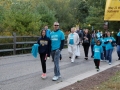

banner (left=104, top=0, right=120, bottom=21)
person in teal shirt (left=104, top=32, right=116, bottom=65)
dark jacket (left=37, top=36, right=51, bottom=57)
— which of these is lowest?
person in teal shirt (left=104, top=32, right=116, bottom=65)

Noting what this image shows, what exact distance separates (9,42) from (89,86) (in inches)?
377

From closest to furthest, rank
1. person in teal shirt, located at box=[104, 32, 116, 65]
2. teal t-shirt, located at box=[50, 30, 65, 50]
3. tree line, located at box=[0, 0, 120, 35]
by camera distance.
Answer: teal t-shirt, located at box=[50, 30, 65, 50] → person in teal shirt, located at box=[104, 32, 116, 65] → tree line, located at box=[0, 0, 120, 35]

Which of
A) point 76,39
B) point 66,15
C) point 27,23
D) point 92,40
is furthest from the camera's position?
point 66,15

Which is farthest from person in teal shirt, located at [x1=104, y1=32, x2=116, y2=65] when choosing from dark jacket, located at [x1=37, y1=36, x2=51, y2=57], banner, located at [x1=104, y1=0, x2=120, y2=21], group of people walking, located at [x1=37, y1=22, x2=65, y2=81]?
dark jacket, located at [x1=37, y1=36, x2=51, y2=57]

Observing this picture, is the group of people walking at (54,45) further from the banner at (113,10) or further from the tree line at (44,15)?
the tree line at (44,15)

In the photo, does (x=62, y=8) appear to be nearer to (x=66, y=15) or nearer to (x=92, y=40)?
(x=66, y=15)

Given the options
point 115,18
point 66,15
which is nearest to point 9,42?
point 115,18

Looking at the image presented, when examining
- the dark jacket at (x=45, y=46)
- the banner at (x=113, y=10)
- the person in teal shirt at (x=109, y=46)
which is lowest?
the person in teal shirt at (x=109, y=46)

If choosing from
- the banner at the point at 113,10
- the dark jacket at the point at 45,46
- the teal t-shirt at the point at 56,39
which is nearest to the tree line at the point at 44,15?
the banner at the point at 113,10

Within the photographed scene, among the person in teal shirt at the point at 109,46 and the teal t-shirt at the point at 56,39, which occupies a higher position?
the teal t-shirt at the point at 56,39

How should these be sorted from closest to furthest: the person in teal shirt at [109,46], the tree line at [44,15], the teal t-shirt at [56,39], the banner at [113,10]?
the teal t-shirt at [56,39]
the banner at [113,10]
the person in teal shirt at [109,46]
the tree line at [44,15]

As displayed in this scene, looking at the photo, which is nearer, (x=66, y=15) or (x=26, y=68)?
(x=26, y=68)

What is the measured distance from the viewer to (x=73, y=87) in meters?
7.88

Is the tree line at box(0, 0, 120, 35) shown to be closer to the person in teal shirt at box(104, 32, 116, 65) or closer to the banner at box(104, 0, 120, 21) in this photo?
the person in teal shirt at box(104, 32, 116, 65)
